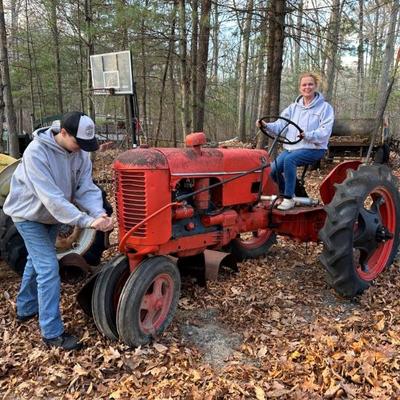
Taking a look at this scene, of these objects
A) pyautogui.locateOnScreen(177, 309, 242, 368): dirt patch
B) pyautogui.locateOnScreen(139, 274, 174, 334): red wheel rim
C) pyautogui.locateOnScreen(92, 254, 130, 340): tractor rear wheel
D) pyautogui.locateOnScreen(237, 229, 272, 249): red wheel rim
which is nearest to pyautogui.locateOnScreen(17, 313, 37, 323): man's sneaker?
pyautogui.locateOnScreen(92, 254, 130, 340): tractor rear wheel

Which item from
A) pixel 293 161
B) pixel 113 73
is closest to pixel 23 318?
pixel 293 161

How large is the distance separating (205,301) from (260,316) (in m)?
0.55

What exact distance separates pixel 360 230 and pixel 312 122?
1.28 m

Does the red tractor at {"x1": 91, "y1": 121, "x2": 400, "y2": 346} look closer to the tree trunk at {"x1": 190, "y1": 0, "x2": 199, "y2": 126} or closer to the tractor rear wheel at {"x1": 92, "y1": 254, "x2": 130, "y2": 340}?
the tractor rear wheel at {"x1": 92, "y1": 254, "x2": 130, "y2": 340}

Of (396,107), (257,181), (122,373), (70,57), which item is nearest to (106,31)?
(70,57)

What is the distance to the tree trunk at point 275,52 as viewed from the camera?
343 inches

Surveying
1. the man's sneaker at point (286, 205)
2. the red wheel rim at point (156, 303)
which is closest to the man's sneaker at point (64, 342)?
the red wheel rim at point (156, 303)

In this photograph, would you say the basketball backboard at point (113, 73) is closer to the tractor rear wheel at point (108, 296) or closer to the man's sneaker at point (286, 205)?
the man's sneaker at point (286, 205)

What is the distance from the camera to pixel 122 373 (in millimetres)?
3135

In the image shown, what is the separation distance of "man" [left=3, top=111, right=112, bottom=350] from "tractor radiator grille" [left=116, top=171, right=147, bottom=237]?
19 centimetres

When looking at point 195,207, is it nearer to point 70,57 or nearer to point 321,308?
point 321,308

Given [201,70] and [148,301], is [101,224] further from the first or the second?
[201,70]

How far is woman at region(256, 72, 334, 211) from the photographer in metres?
4.77

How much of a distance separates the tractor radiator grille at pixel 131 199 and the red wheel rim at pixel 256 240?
6.88 feet
